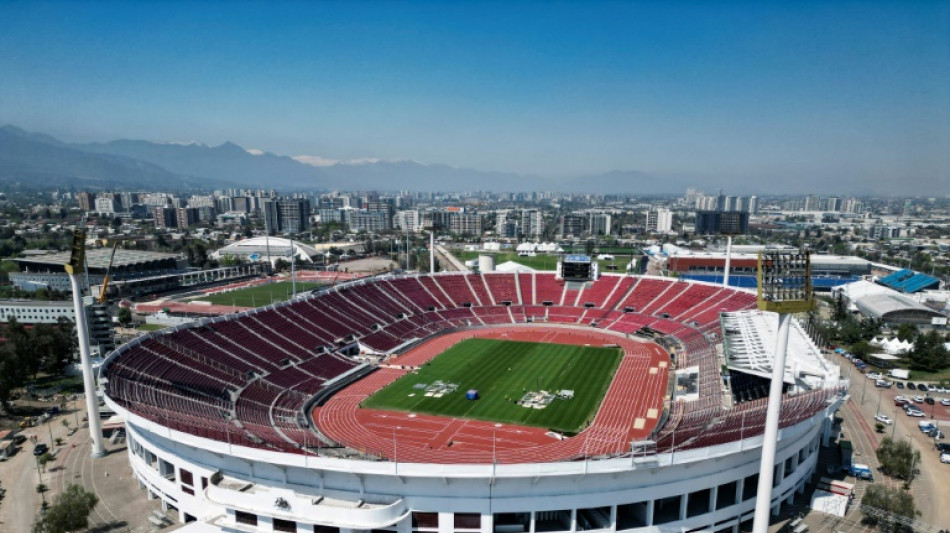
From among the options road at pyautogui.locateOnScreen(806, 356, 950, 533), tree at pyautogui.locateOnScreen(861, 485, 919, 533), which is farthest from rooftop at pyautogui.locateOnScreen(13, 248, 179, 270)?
tree at pyautogui.locateOnScreen(861, 485, 919, 533)

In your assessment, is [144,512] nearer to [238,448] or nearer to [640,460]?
[238,448]

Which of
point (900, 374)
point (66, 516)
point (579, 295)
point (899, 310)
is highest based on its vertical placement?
point (579, 295)

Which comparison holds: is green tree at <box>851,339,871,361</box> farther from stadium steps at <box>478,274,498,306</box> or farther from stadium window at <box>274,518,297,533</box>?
stadium window at <box>274,518,297,533</box>

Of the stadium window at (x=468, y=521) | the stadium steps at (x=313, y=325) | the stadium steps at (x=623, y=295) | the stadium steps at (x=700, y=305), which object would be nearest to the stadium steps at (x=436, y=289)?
the stadium steps at (x=313, y=325)

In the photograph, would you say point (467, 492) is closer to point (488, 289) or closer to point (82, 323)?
point (82, 323)

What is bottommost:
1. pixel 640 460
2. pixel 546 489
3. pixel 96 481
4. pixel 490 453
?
pixel 96 481

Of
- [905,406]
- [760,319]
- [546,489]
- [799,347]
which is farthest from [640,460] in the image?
[905,406]

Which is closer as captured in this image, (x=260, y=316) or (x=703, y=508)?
(x=703, y=508)

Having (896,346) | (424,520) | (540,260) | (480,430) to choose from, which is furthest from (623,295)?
(540,260)
